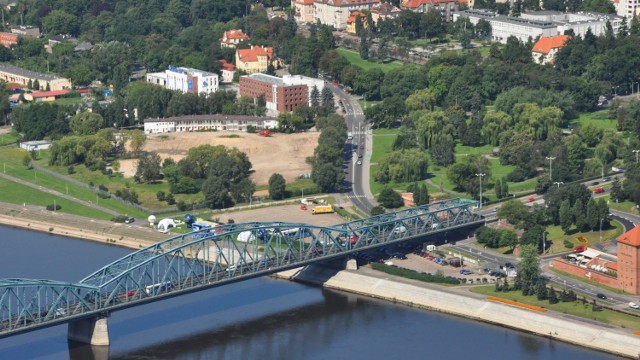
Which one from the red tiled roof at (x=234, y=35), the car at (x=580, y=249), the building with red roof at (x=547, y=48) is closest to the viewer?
the car at (x=580, y=249)

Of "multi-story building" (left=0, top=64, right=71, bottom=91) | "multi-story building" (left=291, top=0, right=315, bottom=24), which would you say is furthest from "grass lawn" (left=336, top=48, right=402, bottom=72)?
"multi-story building" (left=0, top=64, right=71, bottom=91)

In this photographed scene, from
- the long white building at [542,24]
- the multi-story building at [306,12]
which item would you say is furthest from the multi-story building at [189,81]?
the multi-story building at [306,12]

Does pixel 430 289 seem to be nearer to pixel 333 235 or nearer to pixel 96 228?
pixel 333 235

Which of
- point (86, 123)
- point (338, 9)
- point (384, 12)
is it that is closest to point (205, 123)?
point (86, 123)

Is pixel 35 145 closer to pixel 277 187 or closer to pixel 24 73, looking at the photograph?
pixel 277 187

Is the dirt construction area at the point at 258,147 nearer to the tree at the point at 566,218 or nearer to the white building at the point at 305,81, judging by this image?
the white building at the point at 305,81
